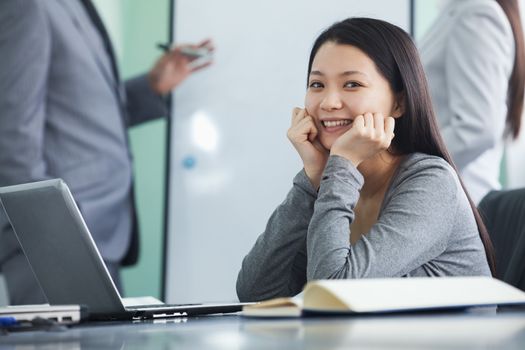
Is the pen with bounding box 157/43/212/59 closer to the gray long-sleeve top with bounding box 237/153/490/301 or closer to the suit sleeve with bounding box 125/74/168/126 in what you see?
the suit sleeve with bounding box 125/74/168/126

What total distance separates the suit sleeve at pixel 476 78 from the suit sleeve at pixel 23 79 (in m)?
1.33

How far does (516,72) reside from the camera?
2.58m

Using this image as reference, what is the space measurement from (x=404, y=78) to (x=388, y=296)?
2.46 feet

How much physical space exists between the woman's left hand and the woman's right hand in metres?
0.13

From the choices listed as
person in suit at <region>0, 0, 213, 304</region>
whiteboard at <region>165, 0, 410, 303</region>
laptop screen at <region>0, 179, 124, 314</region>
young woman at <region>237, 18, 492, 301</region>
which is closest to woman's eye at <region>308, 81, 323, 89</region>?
young woman at <region>237, 18, 492, 301</region>

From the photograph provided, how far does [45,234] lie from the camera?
126 centimetres

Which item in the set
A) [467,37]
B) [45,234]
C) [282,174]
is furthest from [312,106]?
[282,174]

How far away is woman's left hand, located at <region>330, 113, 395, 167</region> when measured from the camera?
57.8 inches

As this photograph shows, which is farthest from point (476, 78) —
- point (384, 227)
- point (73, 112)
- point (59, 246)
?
point (59, 246)

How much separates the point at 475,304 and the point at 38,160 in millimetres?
2168

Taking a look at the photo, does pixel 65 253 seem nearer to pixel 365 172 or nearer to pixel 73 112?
pixel 365 172

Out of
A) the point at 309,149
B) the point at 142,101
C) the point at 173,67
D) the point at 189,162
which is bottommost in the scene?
the point at 189,162

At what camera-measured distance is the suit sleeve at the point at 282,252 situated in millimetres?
1567

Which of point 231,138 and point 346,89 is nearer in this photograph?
point 346,89
